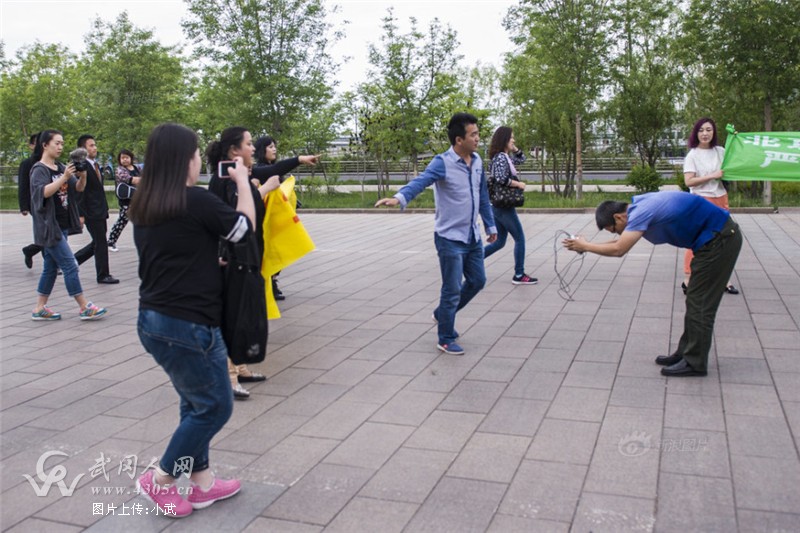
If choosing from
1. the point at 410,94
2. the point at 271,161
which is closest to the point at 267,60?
the point at 410,94

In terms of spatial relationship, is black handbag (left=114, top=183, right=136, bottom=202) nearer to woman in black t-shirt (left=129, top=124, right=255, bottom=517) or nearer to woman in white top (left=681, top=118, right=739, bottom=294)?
woman in white top (left=681, top=118, right=739, bottom=294)

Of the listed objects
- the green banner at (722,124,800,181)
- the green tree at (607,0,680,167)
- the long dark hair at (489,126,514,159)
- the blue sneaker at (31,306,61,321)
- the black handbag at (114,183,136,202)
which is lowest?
the blue sneaker at (31,306,61,321)

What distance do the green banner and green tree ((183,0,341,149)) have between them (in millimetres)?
14357

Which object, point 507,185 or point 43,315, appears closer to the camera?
point 43,315

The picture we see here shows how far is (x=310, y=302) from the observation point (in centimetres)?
816

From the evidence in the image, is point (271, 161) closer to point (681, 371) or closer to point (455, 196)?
point (455, 196)

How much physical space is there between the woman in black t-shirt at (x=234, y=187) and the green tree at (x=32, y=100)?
2764cm

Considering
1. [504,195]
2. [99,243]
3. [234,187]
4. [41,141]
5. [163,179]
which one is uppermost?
[41,141]

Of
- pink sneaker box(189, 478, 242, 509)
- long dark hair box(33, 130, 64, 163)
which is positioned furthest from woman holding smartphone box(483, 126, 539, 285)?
pink sneaker box(189, 478, 242, 509)

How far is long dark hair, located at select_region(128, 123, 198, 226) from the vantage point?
121 inches

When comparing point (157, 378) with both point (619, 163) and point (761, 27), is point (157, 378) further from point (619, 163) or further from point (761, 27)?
point (619, 163)

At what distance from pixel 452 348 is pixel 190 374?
9.89 feet

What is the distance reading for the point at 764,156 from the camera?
32.5 ft

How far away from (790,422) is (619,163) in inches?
1196
